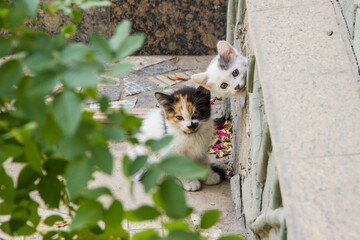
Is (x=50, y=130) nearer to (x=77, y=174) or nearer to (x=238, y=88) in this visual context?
(x=77, y=174)

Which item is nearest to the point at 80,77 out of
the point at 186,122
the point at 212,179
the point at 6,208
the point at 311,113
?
the point at 6,208

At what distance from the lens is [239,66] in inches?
143

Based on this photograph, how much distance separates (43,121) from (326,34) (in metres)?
1.83

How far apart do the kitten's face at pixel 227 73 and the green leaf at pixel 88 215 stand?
111 inches

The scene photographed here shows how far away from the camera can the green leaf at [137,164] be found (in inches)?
31.4

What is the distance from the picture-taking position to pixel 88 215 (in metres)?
0.82

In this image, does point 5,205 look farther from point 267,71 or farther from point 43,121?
point 267,71

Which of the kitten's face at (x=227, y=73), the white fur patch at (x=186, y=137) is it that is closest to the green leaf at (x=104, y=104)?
the kitten's face at (x=227, y=73)

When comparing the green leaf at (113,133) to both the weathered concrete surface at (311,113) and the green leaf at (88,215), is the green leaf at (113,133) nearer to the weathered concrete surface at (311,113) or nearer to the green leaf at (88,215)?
the green leaf at (88,215)

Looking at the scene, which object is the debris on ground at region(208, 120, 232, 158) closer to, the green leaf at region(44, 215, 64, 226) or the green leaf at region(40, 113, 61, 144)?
the green leaf at region(44, 215, 64, 226)

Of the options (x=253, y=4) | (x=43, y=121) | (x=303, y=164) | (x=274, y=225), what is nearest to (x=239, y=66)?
Result: (x=253, y=4)

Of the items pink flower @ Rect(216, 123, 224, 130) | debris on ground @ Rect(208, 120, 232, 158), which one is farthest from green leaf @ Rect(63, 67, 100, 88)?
pink flower @ Rect(216, 123, 224, 130)

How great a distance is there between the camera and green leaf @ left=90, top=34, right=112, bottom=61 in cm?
73

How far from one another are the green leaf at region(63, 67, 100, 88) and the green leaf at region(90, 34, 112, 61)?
6cm
